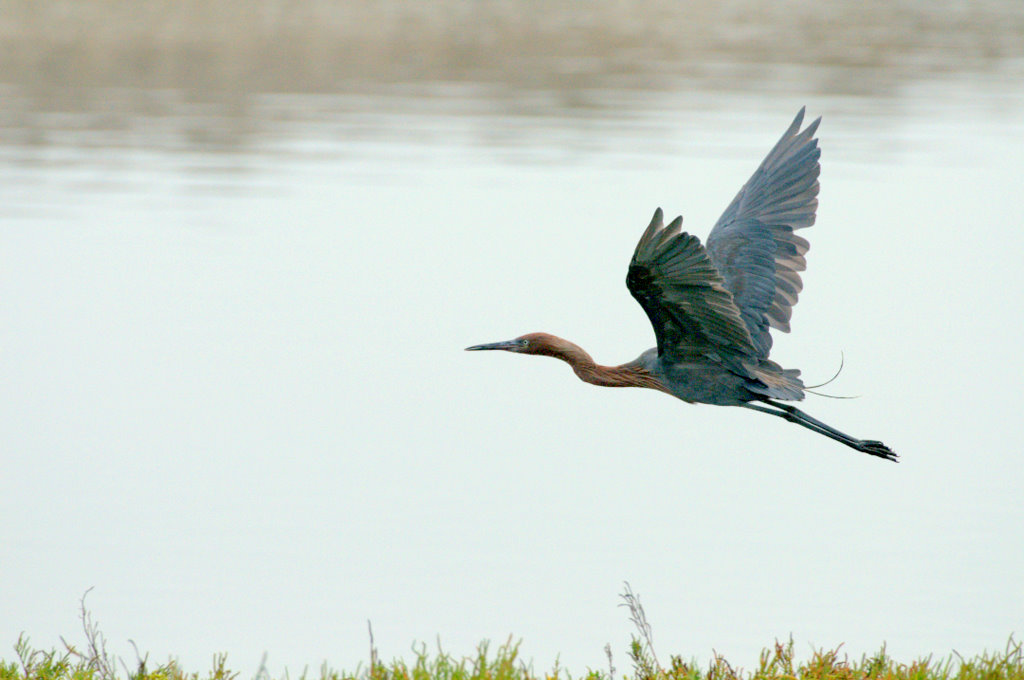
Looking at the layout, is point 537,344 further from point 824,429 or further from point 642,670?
point 642,670

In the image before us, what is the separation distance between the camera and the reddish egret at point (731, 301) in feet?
16.7

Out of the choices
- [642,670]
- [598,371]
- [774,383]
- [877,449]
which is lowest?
[642,670]

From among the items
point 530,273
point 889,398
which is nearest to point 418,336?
point 530,273

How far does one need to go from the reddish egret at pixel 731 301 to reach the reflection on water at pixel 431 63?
14.3 m

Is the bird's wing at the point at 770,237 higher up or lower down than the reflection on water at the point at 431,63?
lower down

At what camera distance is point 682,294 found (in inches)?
204

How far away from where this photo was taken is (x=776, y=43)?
101 ft

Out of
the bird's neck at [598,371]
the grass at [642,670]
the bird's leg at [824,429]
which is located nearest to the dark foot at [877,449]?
the bird's leg at [824,429]

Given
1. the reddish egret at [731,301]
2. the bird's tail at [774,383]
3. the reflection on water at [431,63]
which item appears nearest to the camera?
the reddish egret at [731,301]

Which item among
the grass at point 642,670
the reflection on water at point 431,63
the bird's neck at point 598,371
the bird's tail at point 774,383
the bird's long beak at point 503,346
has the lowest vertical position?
the grass at point 642,670

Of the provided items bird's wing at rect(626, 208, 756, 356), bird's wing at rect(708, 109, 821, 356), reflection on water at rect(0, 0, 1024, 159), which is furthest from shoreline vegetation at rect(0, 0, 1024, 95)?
bird's wing at rect(626, 208, 756, 356)

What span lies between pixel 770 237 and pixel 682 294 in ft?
3.43

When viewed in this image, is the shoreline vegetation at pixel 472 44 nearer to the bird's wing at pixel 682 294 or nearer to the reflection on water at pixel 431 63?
the reflection on water at pixel 431 63

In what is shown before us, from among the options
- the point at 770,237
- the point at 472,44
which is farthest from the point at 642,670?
the point at 472,44
